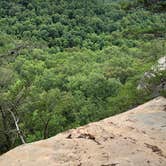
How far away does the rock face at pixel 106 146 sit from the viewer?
347 inches

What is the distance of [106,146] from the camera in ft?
A: 30.8

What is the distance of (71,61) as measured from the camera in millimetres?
61000

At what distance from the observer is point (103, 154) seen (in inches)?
356

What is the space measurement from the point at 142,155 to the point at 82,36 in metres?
77.2

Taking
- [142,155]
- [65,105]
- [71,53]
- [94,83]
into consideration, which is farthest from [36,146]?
[71,53]

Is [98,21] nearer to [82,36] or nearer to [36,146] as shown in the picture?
[82,36]

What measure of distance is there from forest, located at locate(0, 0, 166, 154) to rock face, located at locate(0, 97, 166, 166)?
1795 millimetres

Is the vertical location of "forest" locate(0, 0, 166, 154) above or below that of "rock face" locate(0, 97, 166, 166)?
below

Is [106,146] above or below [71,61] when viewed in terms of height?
above

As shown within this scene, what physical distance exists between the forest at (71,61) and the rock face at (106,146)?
1795 mm

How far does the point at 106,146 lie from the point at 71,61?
51770 millimetres

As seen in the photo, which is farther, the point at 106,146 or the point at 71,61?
the point at 71,61

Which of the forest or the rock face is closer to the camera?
the rock face

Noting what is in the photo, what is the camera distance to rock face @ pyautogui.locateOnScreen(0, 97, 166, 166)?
8.81 metres
